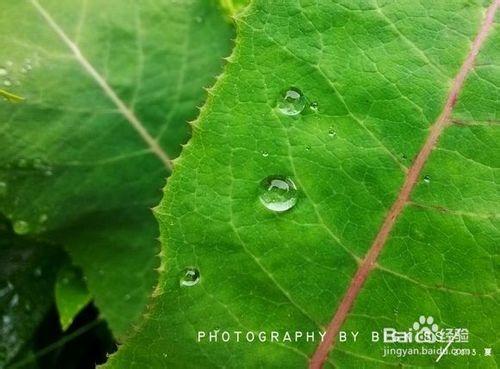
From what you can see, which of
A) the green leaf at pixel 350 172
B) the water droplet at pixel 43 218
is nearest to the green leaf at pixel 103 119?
the water droplet at pixel 43 218

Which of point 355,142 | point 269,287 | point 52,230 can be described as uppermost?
point 355,142

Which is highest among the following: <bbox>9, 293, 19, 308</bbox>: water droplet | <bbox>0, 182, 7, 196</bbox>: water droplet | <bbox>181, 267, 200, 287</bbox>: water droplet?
<bbox>181, 267, 200, 287</bbox>: water droplet

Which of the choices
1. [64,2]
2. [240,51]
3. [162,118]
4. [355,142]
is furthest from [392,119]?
[64,2]

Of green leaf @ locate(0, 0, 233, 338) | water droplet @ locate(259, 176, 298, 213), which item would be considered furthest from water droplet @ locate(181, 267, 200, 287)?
green leaf @ locate(0, 0, 233, 338)

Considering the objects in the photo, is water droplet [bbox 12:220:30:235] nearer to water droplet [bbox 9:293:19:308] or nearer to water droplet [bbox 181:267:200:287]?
water droplet [bbox 9:293:19:308]

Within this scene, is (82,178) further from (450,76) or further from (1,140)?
(450,76)

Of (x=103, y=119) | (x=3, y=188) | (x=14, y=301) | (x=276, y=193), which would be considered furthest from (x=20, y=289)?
(x=276, y=193)
